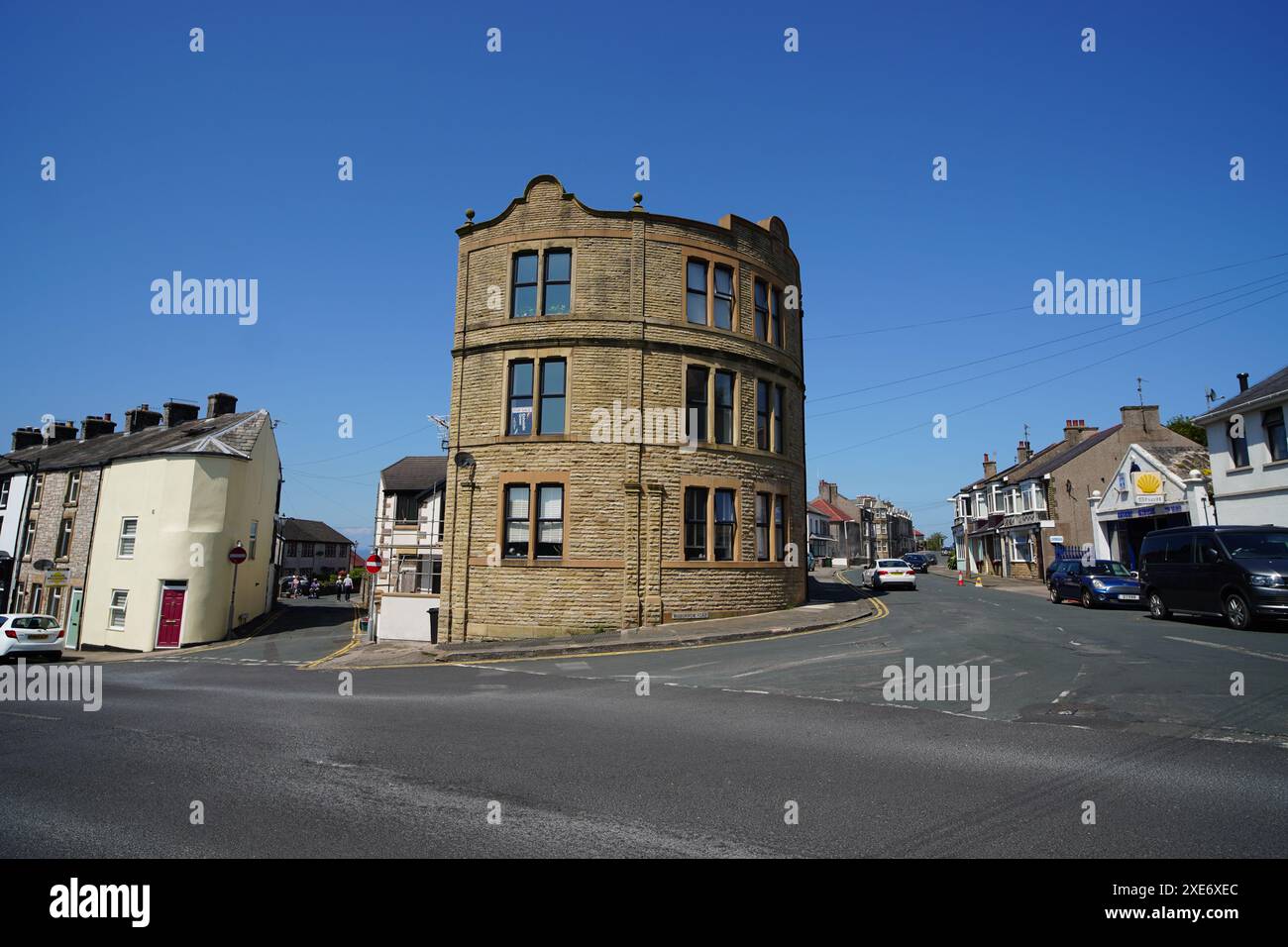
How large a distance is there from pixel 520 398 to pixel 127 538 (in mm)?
22131

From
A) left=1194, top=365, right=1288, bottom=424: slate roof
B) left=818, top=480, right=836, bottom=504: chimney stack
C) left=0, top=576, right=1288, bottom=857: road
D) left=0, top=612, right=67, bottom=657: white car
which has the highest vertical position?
left=818, top=480, right=836, bottom=504: chimney stack

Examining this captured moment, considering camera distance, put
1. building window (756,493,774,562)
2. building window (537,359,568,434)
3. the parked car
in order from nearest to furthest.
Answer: building window (537,359,568,434)
building window (756,493,774,562)
the parked car

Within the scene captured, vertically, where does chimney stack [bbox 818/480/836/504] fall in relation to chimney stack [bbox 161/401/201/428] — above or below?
above

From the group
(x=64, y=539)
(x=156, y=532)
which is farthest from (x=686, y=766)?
(x=64, y=539)

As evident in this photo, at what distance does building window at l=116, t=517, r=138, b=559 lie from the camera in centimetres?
3017

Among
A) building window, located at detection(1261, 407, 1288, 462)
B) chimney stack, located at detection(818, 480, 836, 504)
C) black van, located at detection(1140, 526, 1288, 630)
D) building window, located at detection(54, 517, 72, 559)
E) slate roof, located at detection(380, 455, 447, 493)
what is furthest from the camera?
chimney stack, located at detection(818, 480, 836, 504)

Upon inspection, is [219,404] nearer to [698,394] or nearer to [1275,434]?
[698,394]

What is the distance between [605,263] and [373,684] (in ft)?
44.4

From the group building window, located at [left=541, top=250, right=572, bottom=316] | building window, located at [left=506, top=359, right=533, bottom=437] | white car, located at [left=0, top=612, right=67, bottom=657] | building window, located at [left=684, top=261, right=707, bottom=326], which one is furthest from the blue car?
white car, located at [left=0, top=612, right=67, bottom=657]

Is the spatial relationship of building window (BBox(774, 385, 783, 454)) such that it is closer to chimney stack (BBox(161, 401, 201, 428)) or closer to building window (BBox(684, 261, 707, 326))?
building window (BBox(684, 261, 707, 326))

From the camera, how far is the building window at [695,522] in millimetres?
20375

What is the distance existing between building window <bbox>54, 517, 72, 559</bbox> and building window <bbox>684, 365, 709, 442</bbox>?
105 feet
